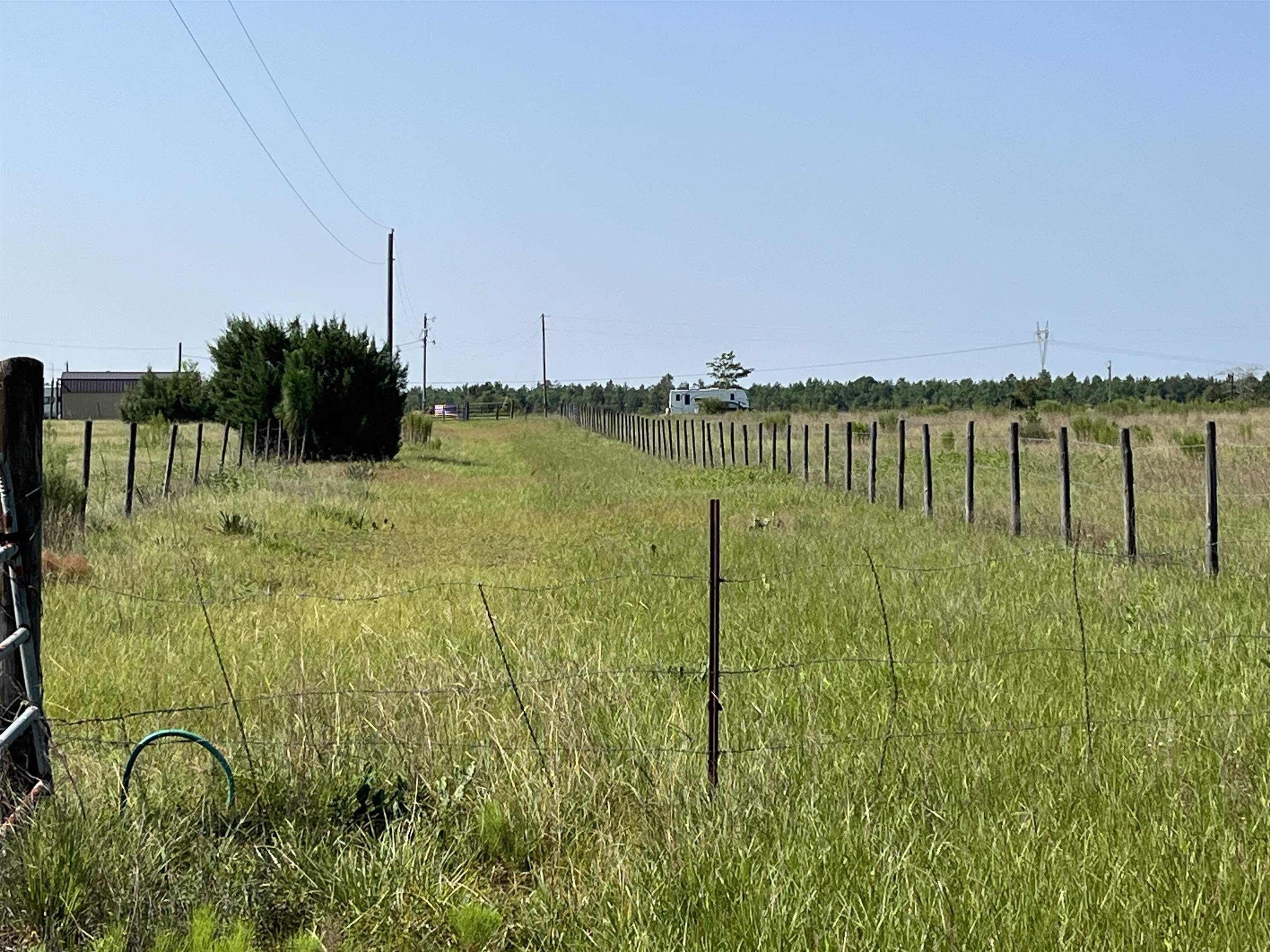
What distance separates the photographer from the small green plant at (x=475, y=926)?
3.97m

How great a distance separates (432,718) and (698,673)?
1609 millimetres

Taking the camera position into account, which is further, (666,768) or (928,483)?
(928,483)

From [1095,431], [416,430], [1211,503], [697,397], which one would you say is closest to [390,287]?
[416,430]

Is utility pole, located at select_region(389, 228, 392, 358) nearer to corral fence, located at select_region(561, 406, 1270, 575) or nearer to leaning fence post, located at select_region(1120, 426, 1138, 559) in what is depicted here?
corral fence, located at select_region(561, 406, 1270, 575)

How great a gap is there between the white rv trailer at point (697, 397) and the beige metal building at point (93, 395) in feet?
134

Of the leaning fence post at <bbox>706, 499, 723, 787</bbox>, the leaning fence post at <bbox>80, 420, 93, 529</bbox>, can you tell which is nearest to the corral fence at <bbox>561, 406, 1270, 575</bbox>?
the leaning fence post at <bbox>706, 499, 723, 787</bbox>

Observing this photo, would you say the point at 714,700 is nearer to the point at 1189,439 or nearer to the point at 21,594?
the point at 21,594

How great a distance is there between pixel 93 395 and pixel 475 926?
9831 centimetres

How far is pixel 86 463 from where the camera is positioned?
18922 mm

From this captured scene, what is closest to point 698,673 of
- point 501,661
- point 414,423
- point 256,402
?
point 501,661

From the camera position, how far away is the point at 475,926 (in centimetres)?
398

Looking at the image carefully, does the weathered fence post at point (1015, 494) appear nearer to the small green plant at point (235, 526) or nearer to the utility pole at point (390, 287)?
the small green plant at point (235, 526)

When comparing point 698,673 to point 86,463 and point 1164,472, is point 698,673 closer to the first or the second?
point 86,463

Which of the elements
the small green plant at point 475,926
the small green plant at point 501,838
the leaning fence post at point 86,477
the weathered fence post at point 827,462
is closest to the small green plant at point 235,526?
the leaning fence post at point 86,477
